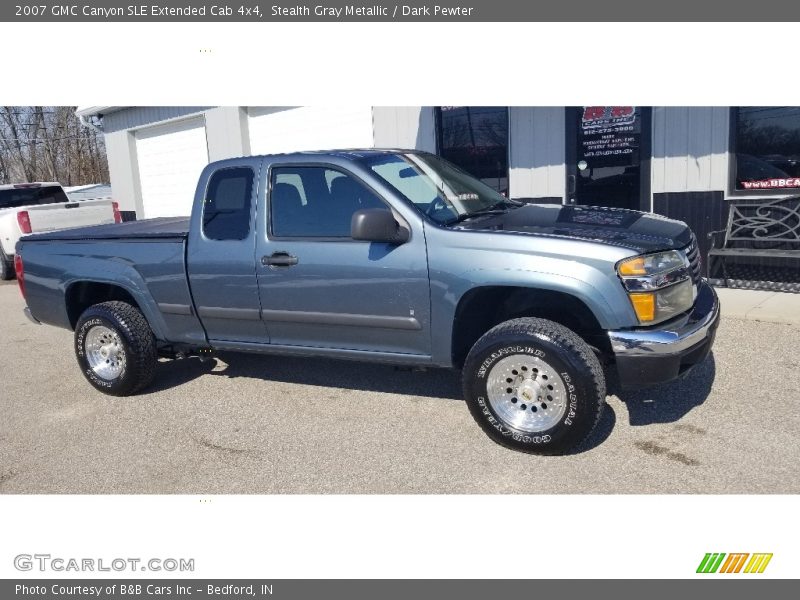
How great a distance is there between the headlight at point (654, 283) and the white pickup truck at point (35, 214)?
991 centimetres

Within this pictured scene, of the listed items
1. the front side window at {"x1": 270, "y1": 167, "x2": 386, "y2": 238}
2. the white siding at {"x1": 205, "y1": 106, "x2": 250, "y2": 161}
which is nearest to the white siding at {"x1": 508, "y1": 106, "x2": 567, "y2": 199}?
the front side window at {"x1": 270, "y1": 167, "x2": 386, "y2": 238}

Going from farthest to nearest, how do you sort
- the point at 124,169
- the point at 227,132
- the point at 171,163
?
the point at 124,169
the point at 171,163
the point at 227,132

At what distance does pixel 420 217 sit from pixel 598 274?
116 centimetres

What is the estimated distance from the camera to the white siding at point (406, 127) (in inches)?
397

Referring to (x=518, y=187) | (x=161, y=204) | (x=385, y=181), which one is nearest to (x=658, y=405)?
(x=385, y=181)

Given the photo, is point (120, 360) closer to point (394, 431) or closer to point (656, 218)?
point (394, 431)

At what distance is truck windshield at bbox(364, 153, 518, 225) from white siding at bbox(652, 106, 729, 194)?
4201mm

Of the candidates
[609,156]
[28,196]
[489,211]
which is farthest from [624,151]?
[28,196]

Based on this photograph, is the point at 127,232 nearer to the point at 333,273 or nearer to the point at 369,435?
the point at 333,273

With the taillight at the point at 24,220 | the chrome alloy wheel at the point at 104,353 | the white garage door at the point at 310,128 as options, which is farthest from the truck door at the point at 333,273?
the taillight at the point at 24,220

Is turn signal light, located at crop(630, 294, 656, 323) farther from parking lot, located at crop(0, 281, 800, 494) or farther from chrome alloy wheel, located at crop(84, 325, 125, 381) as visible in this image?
chrome alloy wheel, located at crop(84, 325, 125, 381)

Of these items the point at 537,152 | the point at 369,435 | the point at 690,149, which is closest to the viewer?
the point at 369,435

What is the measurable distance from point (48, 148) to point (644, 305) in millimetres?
38505

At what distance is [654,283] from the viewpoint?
12.3ft
